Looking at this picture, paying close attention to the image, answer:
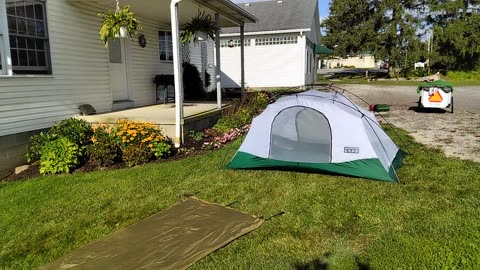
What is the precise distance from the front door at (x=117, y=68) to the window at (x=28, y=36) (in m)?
2.01

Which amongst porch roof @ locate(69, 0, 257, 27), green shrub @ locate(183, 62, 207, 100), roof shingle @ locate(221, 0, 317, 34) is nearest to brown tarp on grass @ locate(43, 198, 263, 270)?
porch roof @ locate(69, 0, 257, 27)

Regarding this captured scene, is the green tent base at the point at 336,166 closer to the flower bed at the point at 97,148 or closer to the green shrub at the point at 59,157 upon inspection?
the flower bed at the point at 97,148

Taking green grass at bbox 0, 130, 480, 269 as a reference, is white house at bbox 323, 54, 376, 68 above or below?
above

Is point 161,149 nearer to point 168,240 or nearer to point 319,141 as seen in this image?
point 319,141

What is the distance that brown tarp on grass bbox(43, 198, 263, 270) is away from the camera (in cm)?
300

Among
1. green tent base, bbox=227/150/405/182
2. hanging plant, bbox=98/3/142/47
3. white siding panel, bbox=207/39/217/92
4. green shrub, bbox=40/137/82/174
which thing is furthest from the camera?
white siding panel, bbox=207/39/217/92

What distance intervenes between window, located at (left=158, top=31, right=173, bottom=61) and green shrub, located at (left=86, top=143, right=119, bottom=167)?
217 inches

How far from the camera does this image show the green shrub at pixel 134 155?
5855 mm

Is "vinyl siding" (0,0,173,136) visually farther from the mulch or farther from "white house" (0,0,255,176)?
the mulch

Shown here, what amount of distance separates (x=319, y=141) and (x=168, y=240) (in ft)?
8.59

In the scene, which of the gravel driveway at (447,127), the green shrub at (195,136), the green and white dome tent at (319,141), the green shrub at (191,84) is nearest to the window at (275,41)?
the gravel driveway at (447,127)

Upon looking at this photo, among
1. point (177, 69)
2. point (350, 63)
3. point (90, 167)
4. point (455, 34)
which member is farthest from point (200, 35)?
point (350, 63)

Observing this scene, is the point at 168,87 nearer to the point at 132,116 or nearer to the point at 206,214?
the point at 132,116

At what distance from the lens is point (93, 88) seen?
26.1 ft
